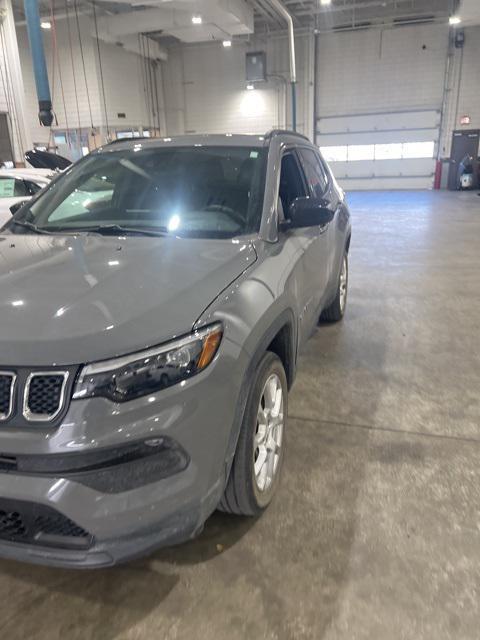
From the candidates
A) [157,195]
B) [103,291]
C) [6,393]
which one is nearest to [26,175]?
[157,195]

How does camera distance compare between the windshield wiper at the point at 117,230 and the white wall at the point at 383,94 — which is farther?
the white wall at the point at 383,94

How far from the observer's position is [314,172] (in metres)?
3.80

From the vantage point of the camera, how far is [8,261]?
222 centimetres

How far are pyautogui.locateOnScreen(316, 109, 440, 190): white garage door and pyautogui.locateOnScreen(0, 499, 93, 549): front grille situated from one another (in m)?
20.6

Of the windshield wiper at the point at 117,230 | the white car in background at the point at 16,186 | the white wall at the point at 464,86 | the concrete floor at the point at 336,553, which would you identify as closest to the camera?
the concrete floor at the point at 336,553

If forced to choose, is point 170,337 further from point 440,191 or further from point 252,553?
point 440,191

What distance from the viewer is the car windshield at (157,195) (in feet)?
8.47

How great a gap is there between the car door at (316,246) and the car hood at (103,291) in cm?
90

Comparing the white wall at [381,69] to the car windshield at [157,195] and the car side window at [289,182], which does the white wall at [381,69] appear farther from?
the car windshield at [157,195]

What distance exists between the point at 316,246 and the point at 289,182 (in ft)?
1.48

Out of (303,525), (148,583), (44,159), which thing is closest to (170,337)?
(148,583)

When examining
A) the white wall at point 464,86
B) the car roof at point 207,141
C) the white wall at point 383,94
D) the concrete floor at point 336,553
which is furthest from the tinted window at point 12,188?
the white wall at point 464,86

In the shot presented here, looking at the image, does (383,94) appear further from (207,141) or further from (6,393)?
(6,393)

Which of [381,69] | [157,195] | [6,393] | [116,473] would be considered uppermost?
[381,69]
